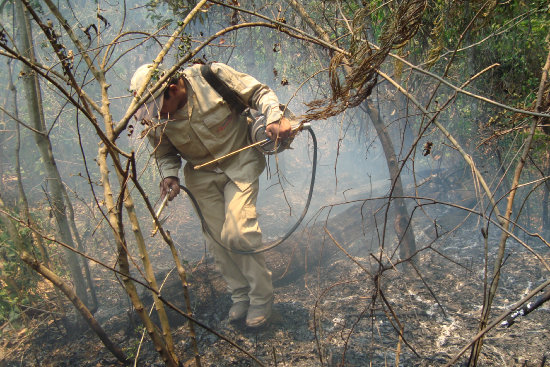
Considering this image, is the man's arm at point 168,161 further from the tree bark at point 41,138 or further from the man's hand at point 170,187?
the tree bark at point 41,138

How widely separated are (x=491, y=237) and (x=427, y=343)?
3616 millimetres

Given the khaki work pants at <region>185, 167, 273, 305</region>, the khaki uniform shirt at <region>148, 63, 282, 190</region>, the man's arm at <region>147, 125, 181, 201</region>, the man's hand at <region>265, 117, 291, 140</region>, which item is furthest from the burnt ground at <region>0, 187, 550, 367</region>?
the man's arm at <region>147, 125, 181, 201</region>

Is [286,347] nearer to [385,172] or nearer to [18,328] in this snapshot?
[18,328]

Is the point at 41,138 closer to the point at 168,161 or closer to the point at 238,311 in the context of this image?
the point at 168,161

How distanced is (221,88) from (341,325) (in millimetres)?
2064

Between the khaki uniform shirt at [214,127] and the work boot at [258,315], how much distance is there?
104 cm

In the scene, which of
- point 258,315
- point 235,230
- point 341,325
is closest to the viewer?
point 341,325

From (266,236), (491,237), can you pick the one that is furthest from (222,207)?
(266,236)

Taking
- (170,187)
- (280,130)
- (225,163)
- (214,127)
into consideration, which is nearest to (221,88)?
(214,127)

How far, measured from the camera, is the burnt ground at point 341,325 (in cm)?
223

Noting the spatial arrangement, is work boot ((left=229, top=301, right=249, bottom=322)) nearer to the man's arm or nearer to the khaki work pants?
the khaki work pants

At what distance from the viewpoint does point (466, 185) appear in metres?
6.75

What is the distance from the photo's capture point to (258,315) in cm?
289

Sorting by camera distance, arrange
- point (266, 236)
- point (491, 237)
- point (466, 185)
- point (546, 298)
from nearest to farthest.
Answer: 1. point (546, 298)
2. point (491, 237)
3. point (466, 185)
4. point (266, 236)
